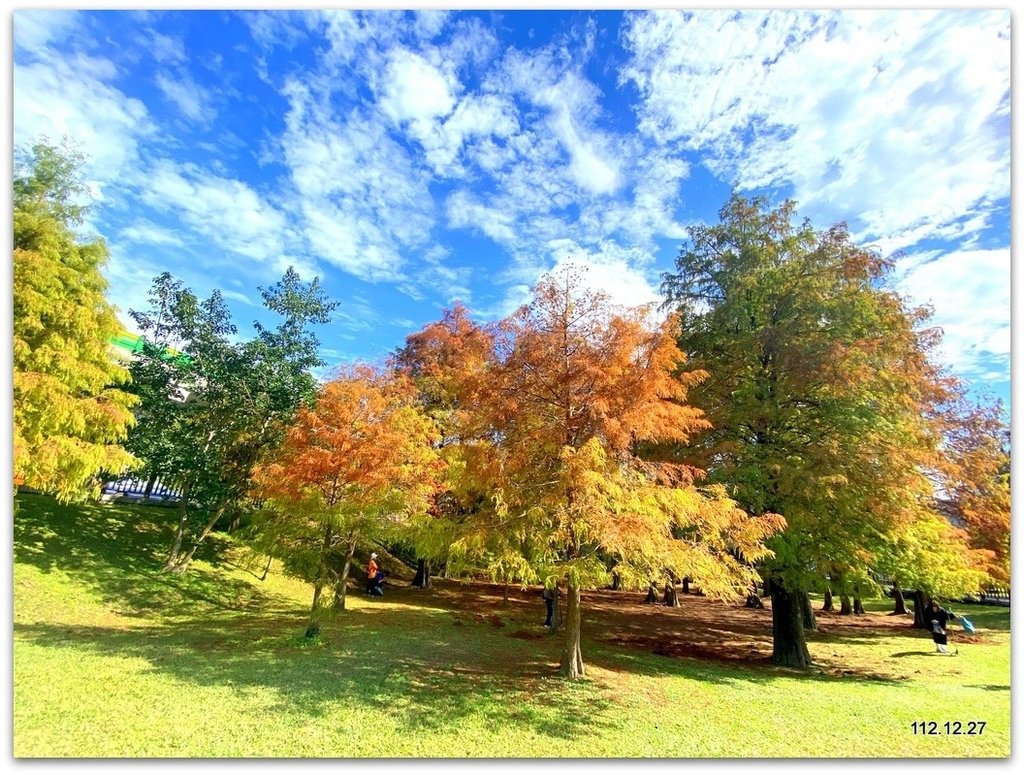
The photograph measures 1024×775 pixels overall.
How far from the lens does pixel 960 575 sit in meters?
8.59

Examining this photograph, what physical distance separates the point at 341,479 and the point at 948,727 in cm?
865

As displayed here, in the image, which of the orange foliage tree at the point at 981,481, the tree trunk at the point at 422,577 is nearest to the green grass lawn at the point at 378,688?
the orange foliage tree at the point at 981,481

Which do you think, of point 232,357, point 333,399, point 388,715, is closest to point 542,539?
point 388,715

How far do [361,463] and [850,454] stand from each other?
26.9 ft

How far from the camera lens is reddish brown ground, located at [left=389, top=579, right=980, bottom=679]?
9.91m

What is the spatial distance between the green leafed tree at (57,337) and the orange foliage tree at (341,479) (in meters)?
2.48

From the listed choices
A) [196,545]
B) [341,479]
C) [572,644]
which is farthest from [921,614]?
[196,545]

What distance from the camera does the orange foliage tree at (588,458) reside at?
18.9 feet

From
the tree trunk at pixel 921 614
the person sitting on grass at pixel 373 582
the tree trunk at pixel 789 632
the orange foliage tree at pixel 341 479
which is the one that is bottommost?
the tree trunk at pixel 921 614

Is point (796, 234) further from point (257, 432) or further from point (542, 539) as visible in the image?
point (257, 432)

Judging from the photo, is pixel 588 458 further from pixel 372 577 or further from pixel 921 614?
pixel 921 614

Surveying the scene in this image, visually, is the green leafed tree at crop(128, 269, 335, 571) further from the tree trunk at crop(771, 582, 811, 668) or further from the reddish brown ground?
the tree trunk at crop(771, 582, 811, 668)

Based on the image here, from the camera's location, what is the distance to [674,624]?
13695mm

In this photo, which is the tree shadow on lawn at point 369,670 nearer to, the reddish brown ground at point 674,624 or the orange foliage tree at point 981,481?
the reddish brown ground at point 674,624
